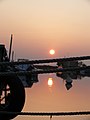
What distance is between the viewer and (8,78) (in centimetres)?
543

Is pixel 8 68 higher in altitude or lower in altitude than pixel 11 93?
higher

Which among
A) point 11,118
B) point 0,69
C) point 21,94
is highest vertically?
point 0,69

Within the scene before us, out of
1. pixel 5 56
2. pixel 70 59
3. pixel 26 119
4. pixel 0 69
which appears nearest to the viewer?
pixel 70 59

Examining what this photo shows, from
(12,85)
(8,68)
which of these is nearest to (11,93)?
(12,85)

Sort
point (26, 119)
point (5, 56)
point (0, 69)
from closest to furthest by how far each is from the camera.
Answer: point (0, 69)
point (5, 56)
point (26, 119)

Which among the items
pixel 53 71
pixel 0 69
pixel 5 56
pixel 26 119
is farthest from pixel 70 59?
pixel 26 119

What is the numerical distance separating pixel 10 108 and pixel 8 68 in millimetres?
757

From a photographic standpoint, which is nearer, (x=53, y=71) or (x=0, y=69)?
(x=53, y=71)

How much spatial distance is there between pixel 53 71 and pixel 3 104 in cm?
189

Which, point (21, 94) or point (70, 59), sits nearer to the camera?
point (70, 59)

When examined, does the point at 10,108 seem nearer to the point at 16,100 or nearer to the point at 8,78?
the point at 16,100

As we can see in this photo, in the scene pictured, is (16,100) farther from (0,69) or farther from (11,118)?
(0,69)

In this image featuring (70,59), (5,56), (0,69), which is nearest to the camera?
(70,59)

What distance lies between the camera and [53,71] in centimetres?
395
